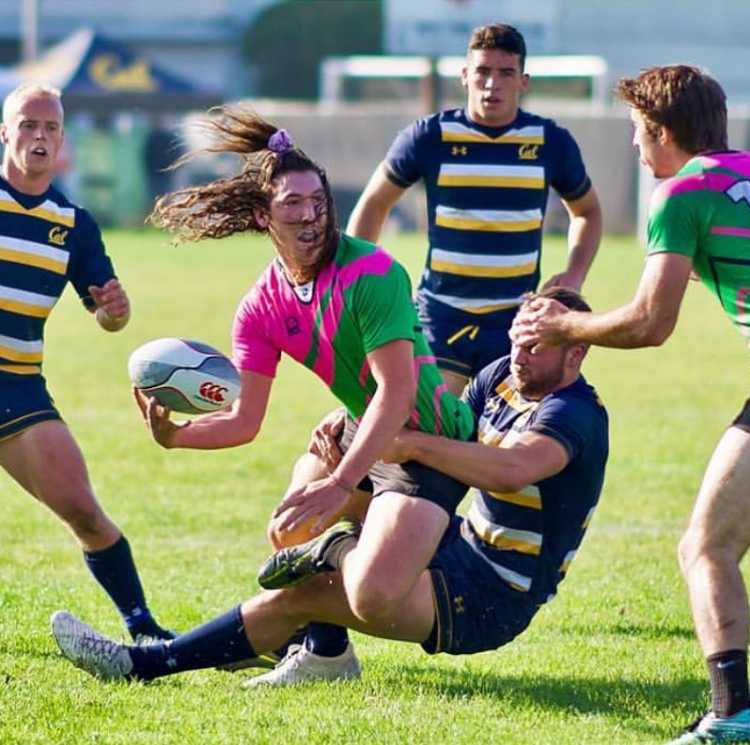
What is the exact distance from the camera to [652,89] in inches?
185

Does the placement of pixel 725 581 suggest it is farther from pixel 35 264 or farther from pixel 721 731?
pixel 35 264

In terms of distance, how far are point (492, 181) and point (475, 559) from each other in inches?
87.4

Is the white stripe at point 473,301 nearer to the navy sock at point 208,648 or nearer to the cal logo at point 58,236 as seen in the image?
the cal logo at point 58,236

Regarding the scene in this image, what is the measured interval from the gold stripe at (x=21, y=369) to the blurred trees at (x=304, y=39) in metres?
48.1

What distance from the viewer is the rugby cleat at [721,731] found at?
4.64 m

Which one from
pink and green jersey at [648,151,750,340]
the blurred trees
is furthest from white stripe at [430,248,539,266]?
the blurred trees

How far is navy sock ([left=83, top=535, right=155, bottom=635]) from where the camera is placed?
604 centimetres

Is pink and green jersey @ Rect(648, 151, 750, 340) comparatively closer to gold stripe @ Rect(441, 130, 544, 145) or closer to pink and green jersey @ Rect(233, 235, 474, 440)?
pink and green jersey @ Rect(233, 235, 474, 440)

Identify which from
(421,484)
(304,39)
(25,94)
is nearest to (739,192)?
(421,484)

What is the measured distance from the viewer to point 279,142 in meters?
5.22

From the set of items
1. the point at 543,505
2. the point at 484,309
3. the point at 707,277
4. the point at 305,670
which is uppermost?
the point at 707,277

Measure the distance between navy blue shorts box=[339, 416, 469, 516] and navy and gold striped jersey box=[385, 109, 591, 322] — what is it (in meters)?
1.86

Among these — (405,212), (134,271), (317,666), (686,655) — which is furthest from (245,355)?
(405,212)

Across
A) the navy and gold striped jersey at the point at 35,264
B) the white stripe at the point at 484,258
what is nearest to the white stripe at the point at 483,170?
the white stripe at the point at 484,258
